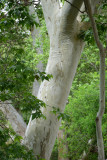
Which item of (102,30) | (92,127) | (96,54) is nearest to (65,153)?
(92,127)

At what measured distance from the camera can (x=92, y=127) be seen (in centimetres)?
820

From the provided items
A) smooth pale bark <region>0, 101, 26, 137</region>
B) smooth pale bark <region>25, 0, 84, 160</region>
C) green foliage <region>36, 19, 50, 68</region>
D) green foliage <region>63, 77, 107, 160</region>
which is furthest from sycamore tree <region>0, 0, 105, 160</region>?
green foliage <region>36, 19, 50, 68</region>

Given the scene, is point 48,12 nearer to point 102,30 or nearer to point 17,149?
point 102,30

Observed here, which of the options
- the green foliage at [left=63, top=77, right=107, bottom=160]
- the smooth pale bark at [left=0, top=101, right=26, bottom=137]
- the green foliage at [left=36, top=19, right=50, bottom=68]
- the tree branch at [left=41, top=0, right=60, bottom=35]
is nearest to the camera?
the tree branch at [left=41, top=0, right=60, bottom=35]

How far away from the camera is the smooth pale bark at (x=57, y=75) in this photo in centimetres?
493

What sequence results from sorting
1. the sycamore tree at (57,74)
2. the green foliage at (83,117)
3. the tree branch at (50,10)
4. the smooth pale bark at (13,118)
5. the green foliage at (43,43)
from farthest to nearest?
the green foliage at (43,43) < the smooth pale bark at (13,118) < the green foliage at (83,117) < the tree branch at (50,10) < the sycamore tree at (57,74)

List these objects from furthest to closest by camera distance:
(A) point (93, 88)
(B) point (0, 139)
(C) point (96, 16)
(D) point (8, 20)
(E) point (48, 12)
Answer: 1. (A) point (93, 88)
2. (E) point (48, 12)
3. (C) point (96, 16)
4. (D) point (8, 20)
5. (B) point (0, 139)

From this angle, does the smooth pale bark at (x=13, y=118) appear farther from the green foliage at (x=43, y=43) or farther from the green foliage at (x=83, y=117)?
the green foliage at (x=43, y=43)

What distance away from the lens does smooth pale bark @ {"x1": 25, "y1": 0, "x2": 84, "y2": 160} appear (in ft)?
16.2

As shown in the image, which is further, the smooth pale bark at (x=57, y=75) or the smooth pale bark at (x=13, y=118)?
the smooth pale bark at (x=13, y=118)

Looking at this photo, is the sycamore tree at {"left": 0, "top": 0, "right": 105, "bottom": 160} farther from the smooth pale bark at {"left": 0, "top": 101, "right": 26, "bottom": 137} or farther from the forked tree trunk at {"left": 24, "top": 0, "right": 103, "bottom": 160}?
the smooth pale bark at {"left": 0, "top": 101, "right": 26, "bottom": 137}

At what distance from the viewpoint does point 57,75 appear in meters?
5.16

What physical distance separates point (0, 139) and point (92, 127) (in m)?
5.47

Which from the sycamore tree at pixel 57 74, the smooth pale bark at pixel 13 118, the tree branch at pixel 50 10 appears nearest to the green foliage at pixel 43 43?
the smooth pale bark at pixel 13 118
